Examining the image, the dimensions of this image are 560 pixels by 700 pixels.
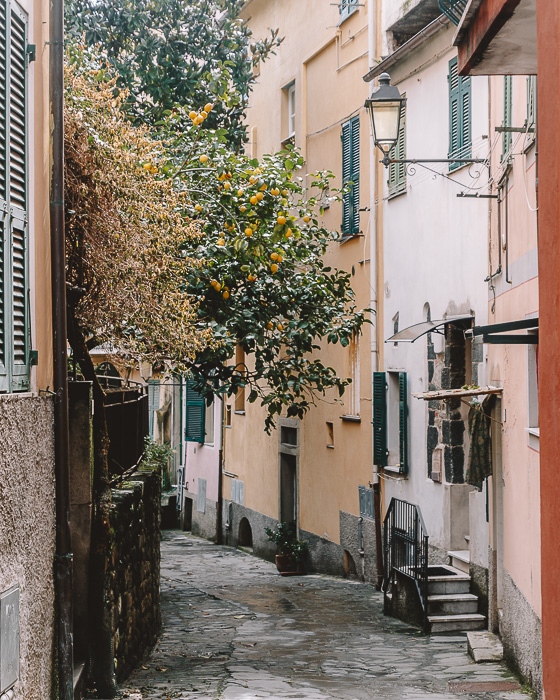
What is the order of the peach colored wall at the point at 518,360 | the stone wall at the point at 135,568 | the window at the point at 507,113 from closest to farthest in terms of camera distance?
the peach colored wall at the point at 518,360 → the stone wall at the point at 135,568 → the window at the point at 507,113

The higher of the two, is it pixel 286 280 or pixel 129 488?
pixel 286 280

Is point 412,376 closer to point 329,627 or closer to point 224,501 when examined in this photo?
point 329,627

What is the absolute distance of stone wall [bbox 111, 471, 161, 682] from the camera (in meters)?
10.4

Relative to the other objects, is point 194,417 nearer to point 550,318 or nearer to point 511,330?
point 511,330

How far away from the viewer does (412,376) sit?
1680cm

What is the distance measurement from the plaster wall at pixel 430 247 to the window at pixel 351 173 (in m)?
1.26

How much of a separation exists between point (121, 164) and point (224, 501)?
63.4 feet

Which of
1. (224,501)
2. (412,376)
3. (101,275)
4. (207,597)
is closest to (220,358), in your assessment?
(412,376)

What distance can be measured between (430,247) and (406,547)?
408 centimetres

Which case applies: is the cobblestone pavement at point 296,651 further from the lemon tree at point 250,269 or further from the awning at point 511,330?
the awning at point 511,330

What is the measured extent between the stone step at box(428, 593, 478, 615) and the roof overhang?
7581 mm

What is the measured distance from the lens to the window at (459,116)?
1443 cm

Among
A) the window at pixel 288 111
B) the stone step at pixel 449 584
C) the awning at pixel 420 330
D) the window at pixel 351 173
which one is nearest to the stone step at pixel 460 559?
the stone step at pixel 449 584

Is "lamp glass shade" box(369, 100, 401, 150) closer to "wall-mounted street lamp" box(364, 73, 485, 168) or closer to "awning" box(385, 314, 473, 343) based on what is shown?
"wall-mounted street lamp" box(364, 73, 485, 168)
